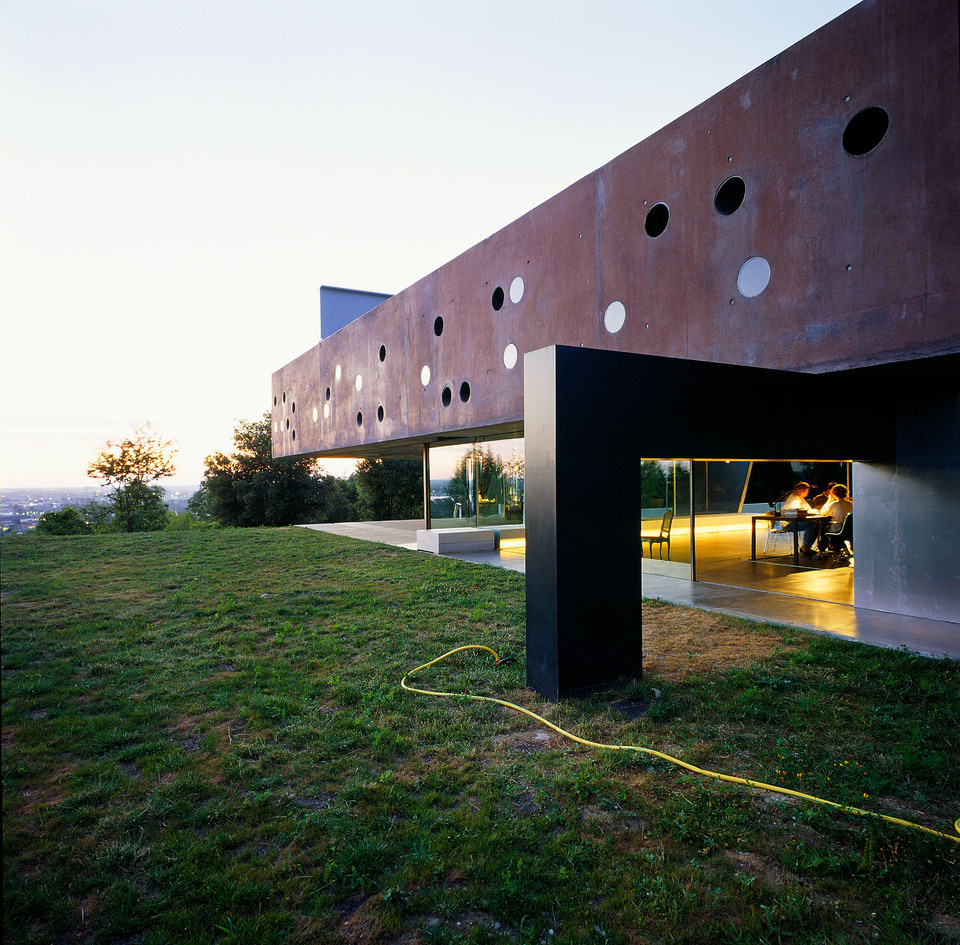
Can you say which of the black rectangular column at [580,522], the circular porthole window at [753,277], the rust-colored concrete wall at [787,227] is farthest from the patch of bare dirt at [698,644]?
the circular porthole window at [753,277]

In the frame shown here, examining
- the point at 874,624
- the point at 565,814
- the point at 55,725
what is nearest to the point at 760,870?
the point at 565,814

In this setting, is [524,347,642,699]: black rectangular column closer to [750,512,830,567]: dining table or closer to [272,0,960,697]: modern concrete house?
[272,0,960,697]: modern concrete house

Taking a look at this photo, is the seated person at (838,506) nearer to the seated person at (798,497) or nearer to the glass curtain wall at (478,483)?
the seated person at (798,497)

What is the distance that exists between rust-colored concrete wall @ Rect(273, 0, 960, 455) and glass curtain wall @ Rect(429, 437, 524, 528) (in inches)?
181

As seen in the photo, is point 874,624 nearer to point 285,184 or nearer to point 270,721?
point 270,721

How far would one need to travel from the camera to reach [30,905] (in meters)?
2.41

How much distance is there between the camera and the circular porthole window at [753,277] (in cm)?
658

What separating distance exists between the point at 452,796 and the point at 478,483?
13212 mm

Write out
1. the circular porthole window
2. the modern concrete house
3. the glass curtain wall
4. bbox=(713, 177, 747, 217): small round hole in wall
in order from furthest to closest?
1. the glass curtain wall
2. bbox=(713, 177, 747, 217): small round hole in wall
3. the circular porthole window
4. the modern concrete house

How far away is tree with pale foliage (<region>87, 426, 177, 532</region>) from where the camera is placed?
21.5m

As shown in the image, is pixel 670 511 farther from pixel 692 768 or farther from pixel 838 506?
pixel 692 768

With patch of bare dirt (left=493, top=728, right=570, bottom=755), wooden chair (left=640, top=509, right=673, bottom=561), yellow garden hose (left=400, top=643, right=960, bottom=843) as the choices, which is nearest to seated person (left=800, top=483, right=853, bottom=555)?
wooden chair (left=640, top=509, right=673, bottom=561)

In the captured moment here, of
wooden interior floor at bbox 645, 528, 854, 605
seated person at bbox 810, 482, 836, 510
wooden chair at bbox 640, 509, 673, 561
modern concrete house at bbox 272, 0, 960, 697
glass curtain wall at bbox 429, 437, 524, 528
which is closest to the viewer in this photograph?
modern concrete house at bbox 272, 0, 960, 697

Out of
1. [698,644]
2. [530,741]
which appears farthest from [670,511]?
[530,741]
